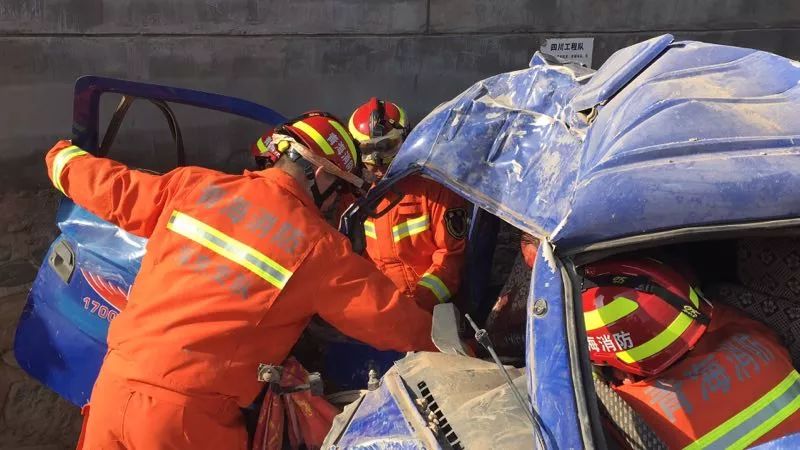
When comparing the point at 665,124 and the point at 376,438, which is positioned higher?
the point at 665,124

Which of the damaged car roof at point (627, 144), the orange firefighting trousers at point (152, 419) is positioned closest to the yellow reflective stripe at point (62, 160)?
the orange firefighting trousers at point (152, 419)

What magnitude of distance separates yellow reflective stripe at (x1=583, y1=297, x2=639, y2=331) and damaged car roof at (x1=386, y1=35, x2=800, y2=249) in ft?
0.92

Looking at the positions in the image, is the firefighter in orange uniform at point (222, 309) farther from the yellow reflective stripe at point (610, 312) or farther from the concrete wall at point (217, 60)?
the concrete wall at point (217, 60)

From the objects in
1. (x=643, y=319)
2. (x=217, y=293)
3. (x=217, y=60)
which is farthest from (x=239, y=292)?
(x=217, y=60)

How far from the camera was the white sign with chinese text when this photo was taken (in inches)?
190

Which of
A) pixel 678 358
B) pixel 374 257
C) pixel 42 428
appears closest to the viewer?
pixel 678 358

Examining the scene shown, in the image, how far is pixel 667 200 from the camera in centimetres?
170

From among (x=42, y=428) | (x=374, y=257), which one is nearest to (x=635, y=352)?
(x=374, y=257)

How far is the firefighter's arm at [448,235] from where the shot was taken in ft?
10.4

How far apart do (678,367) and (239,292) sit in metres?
1.42

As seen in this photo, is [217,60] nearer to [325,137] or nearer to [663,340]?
[325,137]

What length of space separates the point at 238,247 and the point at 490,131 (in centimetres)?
98

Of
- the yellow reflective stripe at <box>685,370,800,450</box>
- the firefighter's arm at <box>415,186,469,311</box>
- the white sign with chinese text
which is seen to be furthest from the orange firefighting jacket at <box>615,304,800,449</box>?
the white sign with chinese text

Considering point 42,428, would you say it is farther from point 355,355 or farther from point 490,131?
point 490,131
